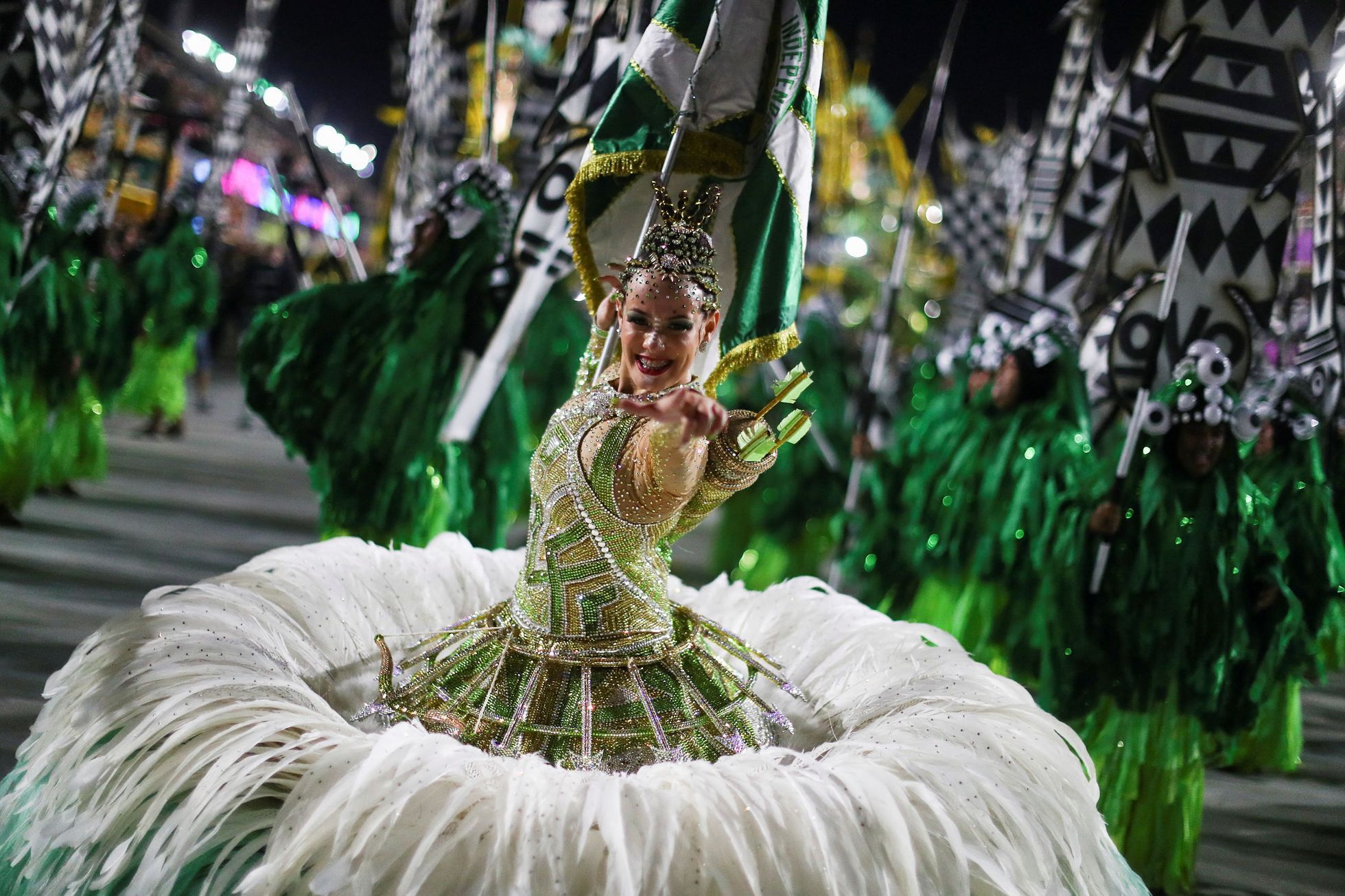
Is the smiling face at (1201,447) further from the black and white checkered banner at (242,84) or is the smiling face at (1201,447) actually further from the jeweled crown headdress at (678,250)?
the black and white checkered banner at (242,84)

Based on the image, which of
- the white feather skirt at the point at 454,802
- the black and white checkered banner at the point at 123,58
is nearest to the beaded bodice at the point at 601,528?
the white feather skirt at the point at 454,802

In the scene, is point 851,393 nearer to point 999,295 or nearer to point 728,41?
point 999,295

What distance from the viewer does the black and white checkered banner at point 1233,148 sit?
3.48 meters

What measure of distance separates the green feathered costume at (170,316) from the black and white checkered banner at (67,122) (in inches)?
127

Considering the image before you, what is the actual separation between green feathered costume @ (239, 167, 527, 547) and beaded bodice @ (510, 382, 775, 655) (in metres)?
2.23

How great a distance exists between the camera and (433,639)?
6.89 feet

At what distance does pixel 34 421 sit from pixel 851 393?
14.6ft

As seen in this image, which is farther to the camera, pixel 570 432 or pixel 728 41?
pixel 728 41

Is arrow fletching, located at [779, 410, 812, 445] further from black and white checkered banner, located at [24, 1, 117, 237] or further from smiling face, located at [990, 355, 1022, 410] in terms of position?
black and white checkered banner, located at [24, 1, 117, 237]

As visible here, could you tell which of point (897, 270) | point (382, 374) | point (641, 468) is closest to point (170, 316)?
point (382, 374)

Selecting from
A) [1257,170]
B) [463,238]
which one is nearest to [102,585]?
[463,238]

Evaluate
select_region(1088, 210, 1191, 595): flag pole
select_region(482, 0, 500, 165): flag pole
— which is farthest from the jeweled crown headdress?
select_region(482, 0, 500, 165): flag pole

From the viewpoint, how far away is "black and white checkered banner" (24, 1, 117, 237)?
4273 mm

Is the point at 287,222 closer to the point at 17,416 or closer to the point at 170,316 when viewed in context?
the point at 17,416
